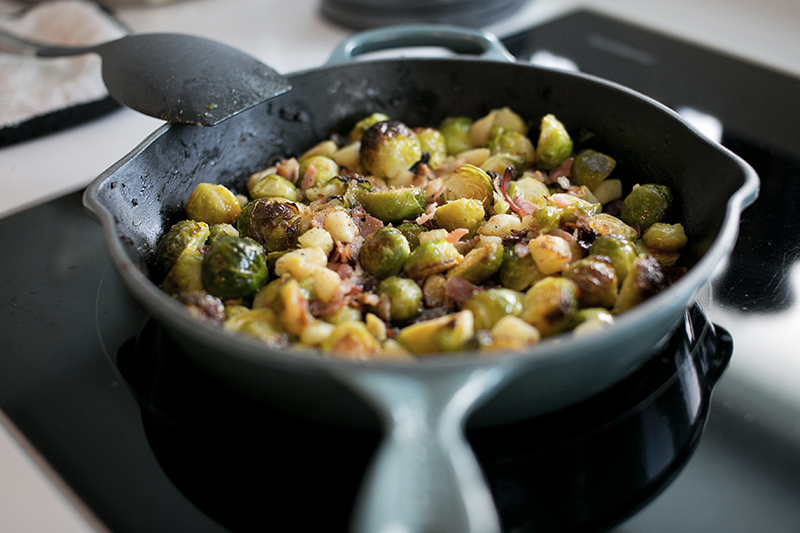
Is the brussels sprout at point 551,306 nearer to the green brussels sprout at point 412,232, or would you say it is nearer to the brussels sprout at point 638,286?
the brussels sprout at point 638,286

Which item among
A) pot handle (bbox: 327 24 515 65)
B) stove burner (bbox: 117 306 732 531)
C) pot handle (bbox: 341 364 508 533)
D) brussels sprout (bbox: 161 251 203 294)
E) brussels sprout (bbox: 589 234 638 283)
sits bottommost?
stove burner (bbox: 117 306 732 531)

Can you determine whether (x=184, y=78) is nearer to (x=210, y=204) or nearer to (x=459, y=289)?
(x=210, y=204)

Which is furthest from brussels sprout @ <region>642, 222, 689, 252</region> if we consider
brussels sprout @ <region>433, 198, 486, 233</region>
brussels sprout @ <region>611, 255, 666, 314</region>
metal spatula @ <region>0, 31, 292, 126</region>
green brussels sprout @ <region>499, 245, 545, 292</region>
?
metal spatula @ <region>0, 31, 292, 126</region>

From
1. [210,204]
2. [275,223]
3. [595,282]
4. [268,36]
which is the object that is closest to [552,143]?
[595,282]

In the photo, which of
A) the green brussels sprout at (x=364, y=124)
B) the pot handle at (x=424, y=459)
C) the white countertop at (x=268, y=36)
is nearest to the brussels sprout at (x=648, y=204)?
the green brussels sprout at (x=364, y=124)

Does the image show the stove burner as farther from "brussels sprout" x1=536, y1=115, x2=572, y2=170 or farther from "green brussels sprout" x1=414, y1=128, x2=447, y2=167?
"green brussels sprout" x1=414, y1=128, x2=447, y2=167
